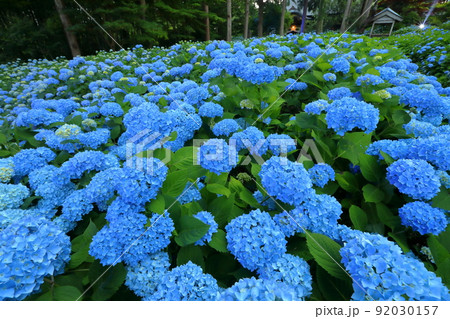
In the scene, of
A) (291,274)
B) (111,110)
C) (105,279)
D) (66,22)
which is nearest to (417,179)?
(291,274)

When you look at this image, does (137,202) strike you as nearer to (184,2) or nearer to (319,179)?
(319,179)

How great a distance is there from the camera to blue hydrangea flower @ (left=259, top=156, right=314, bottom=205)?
1.53 m

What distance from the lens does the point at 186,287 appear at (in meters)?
1.19

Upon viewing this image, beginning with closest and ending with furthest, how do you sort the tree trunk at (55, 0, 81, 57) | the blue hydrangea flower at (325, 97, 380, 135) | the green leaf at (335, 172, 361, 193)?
the blue hydrangea flower at (325, 97, 380, 135)
the green leaf at (335, 172, 361, 193)
the tree trunk at (55, 0, 81, 57)

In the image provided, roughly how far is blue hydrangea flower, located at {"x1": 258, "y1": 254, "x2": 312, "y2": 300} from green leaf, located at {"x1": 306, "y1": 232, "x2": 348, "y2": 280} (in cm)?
11

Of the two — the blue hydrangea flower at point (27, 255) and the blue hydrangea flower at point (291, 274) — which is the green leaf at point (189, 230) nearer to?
the blue hydrangea flower at point (291, 274)

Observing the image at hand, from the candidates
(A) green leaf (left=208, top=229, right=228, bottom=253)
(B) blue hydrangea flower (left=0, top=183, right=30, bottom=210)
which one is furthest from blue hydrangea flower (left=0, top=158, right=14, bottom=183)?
(A) green leaf (left=208, top=229, right=228, bottom=253)

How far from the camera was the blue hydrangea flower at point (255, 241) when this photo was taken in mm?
1354

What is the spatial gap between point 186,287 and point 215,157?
846 millimetres

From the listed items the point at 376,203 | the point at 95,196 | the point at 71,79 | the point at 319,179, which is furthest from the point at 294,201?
the point at 71,79

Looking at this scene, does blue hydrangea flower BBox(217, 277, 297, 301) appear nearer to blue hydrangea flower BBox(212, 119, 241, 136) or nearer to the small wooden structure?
blue hydrangea flower BBox(212, 119, 241, 136)

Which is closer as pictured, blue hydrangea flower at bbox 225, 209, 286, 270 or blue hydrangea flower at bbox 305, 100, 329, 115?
blue hydrangea flower at bbox 225, 209, 286, 270

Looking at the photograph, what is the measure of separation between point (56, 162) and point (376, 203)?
3.03 metres

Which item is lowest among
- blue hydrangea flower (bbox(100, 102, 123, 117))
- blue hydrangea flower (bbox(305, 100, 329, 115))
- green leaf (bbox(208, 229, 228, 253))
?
green leaf (bbox(208, 229, 228, 253))
